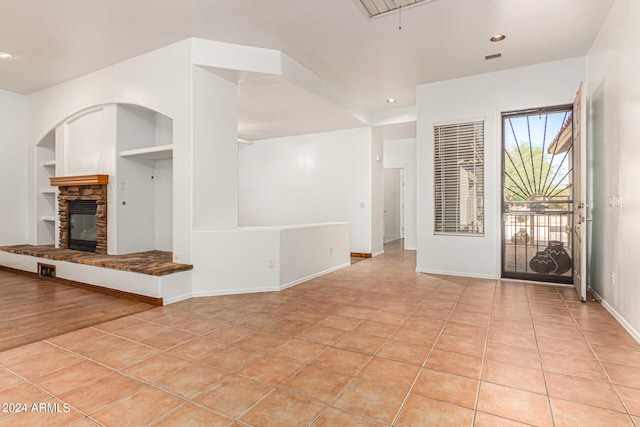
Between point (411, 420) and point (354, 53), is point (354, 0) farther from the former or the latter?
point (411, 420)

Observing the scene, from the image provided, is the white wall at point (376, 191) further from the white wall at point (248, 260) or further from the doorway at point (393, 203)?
the white wall at point (248, 260)

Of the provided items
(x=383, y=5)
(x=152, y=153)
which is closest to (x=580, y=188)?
(x=383, y=5)

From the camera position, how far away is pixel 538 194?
15.0 ft

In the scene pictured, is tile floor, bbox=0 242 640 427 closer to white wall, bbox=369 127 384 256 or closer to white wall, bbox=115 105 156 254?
white wall, bbox=115 105 156 254

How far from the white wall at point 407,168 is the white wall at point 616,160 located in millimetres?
4350

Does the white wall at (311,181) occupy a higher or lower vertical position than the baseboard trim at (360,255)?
higher

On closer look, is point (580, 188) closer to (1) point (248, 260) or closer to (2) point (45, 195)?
(1) point (248, 260)

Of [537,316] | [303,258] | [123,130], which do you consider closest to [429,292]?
[537,316]

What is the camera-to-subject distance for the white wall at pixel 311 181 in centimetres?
706

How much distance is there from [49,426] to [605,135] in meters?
4.88

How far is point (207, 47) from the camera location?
3.89m

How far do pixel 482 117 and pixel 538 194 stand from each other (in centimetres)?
131

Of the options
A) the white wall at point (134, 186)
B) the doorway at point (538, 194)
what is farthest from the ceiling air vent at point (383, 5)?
the white wall at point (134, 186)

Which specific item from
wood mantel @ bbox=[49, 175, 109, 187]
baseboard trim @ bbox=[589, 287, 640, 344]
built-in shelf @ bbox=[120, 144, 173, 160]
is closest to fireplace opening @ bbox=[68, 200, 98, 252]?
wood mantel @ bbox=[49, 175, 109, 187]
